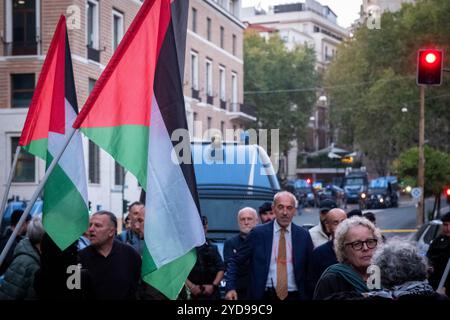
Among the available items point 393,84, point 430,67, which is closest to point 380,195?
point 393,84

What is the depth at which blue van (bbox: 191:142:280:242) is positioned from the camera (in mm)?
13328

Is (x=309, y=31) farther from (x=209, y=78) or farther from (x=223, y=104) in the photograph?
(x=209, y=78)

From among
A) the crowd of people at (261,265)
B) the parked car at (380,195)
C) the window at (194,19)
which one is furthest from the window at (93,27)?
the parked car at (380,195)

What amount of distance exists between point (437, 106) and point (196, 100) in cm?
1722

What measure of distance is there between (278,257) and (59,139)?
208cm

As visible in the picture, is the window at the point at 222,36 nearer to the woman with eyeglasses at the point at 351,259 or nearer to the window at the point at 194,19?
the window at the point at 194,19

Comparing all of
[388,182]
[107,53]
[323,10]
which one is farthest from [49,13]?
[323,10]

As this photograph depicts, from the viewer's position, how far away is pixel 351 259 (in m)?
5.56

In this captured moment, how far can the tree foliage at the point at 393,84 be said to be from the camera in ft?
150

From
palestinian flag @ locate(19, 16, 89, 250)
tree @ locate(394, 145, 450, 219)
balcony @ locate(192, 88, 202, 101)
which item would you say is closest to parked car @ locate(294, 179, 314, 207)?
tree @ locate(394, 145, 450, 219)

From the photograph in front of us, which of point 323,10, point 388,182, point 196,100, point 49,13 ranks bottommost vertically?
point 388,182

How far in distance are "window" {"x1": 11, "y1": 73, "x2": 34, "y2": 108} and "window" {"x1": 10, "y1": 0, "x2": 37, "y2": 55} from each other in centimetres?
82
